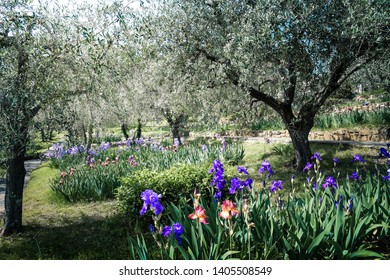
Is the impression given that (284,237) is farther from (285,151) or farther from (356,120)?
(356,120)

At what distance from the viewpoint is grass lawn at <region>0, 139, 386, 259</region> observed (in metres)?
5.26

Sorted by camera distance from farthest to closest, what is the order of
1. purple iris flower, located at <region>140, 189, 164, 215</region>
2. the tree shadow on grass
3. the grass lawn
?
the grass lawn → the tree shadow on grass → purple iris flower, located at <region>140, 189, 164, 215</region>

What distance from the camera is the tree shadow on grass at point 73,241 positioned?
5121mm

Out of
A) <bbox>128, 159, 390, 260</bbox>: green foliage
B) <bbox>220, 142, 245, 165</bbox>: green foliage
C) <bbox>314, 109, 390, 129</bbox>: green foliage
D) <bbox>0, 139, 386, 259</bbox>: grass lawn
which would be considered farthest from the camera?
<bbox>314, 109, 390, 129</bbox>: green foliage

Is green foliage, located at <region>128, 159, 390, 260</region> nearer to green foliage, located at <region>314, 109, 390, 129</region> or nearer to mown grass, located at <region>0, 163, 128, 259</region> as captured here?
mown grass, located at <region>0, 163, 128, 259</region>

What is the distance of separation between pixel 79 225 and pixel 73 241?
0.91 metres

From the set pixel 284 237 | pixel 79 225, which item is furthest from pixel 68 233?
pixel 284 237

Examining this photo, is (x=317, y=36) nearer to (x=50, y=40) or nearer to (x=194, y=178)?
(x=194, y=178)

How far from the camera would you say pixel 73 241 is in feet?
19.1

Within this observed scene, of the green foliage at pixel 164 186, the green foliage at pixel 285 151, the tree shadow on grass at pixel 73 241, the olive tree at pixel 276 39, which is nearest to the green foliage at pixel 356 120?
the green foliage at pixel 285 151

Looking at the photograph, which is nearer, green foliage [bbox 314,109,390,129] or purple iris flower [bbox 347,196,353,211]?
purple iris flower [bbox 347,196,353,211]

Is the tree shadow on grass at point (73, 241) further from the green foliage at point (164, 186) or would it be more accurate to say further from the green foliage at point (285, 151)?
the green foliage at point (285, 151)

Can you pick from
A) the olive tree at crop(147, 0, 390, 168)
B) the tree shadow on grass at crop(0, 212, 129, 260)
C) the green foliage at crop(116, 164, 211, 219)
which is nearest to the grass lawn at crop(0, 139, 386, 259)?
the tree shadow on grass at crop(0, 212, 129, 260)

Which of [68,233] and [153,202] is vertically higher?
[153,202]
